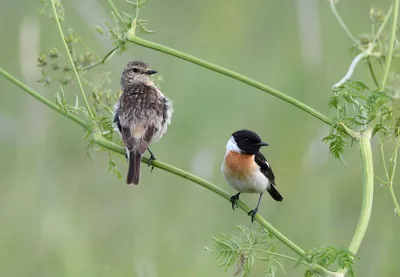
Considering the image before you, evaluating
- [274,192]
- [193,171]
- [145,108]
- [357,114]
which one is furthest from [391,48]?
[193,171]

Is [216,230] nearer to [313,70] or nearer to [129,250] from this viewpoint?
[129,250]

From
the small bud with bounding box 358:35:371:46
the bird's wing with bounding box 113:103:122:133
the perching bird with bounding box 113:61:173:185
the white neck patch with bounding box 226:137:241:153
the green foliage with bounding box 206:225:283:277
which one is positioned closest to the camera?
the green foliage with bounding box 206:225:283:277

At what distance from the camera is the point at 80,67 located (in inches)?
190

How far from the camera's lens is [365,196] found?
3.70 metres

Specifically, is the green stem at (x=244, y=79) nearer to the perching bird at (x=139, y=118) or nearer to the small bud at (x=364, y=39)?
the small bud at (x=364, y=39)

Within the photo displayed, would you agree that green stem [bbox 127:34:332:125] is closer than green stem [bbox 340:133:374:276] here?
No

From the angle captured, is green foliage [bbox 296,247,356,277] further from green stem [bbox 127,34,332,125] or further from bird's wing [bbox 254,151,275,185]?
bird's wing [bbox 254,151,275,185]

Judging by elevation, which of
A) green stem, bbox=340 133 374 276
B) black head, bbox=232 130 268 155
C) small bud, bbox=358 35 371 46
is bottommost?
black head, bbox=232 130 268 155

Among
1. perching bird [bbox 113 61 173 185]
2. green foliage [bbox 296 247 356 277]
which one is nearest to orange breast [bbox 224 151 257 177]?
perching bird [bbox 113 61 173 185]

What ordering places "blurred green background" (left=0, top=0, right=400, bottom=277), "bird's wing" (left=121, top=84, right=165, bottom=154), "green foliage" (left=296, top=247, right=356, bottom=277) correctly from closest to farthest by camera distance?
"green foliage" (left=296, top=247, right=356, bottom=277) < "bird's wing" (left=121, top=84, right=165, bottom=154) < "blurred green background" (left=0, top=0, right=400, bottom=277)

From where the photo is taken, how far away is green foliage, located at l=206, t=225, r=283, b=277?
3.84 meters

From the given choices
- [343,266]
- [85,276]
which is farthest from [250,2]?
[343,266]

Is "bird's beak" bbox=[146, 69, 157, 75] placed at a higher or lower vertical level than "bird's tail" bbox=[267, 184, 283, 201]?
higher

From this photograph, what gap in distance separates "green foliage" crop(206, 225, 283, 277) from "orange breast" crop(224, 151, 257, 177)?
1.39 meters
